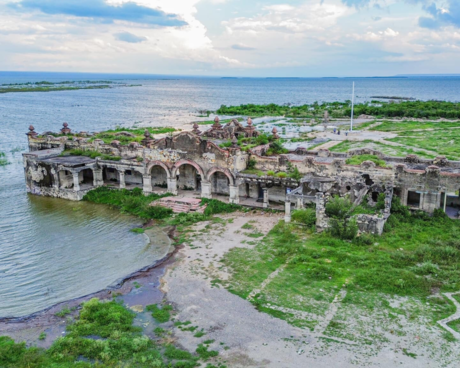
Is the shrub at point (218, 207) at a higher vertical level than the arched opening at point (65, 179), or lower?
lower

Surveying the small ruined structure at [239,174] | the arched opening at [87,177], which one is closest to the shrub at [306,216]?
the small ruined structure at [239,174]

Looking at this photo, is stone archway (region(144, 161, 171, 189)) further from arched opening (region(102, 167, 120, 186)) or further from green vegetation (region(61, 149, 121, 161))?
arched opening (region(102, 167, 120, 186))

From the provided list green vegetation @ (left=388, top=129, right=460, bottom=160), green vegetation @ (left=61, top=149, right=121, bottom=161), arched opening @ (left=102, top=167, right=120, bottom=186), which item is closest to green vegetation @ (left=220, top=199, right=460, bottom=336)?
green vegetation @ (left=61, top=149, right=121, bottom=161)

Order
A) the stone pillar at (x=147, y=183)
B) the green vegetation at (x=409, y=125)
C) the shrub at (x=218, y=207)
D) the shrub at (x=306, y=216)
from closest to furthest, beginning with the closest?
the shrub at (x=306, y=216) → the shrub at (x=218, y=207) → the stone pillar at (x=147, y=183) → the green vegetation at (x=409, y=125)

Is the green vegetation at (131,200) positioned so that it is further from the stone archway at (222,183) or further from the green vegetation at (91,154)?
the stone archway at (222,183)

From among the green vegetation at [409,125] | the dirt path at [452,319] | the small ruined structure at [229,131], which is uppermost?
the small ruined structure at [229,131]

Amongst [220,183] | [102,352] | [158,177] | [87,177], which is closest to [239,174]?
[220,183]

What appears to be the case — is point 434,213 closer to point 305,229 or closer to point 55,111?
point 305,229
